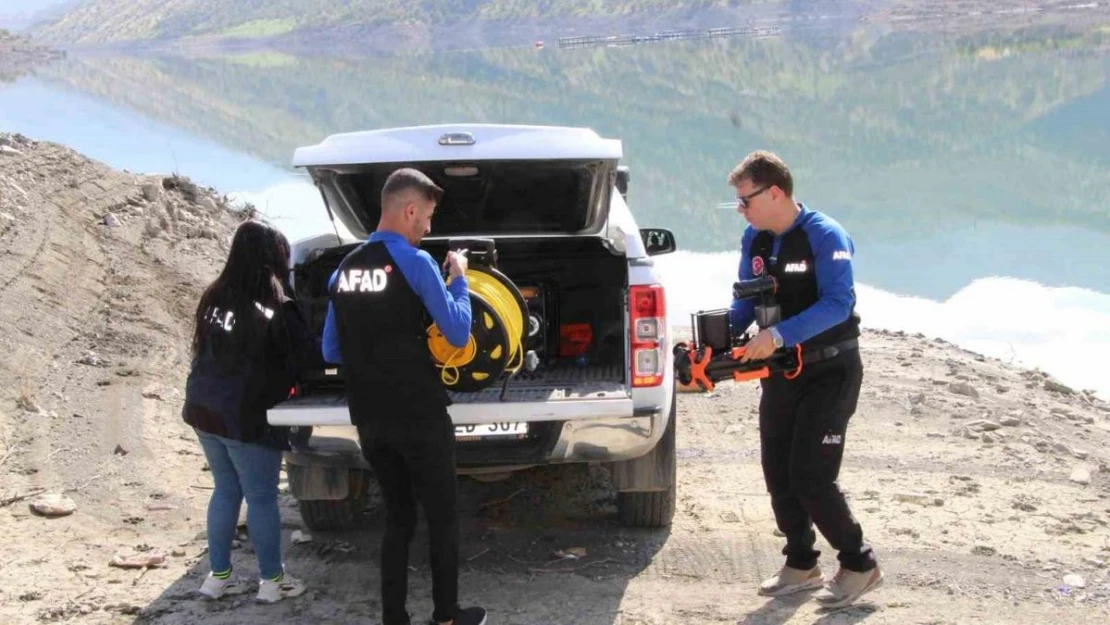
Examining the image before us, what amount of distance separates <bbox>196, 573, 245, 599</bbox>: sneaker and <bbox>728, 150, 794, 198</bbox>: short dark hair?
2.61m

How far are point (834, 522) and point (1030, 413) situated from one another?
3779 mm

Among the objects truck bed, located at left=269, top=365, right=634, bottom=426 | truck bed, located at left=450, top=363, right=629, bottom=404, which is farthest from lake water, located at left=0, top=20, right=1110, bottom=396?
truck bed, located at left=269, top=365, right=634, bottom=426

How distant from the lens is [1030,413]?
27.5 ft

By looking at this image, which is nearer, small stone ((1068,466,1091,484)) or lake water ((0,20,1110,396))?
small stone ((1068,466,1091,484))

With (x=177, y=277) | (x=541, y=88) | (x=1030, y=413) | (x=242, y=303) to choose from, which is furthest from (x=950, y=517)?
(x=541, y=88)

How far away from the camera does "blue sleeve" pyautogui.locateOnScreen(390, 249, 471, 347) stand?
450 cm

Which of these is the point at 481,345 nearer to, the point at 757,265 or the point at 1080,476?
the point at 757,265

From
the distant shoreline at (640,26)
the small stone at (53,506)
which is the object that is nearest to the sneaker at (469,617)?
the small stone at (53,506)

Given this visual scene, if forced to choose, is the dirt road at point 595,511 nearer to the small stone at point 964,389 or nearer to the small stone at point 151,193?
the small stone at point 964,389

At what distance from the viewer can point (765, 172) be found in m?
5.07

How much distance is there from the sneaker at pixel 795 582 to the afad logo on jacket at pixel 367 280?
2.04 metres

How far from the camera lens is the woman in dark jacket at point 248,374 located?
5.10 m

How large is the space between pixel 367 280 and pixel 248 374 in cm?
89

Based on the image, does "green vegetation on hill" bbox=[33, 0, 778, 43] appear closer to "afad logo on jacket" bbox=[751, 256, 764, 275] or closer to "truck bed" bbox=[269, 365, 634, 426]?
"afad logo on jacket" bbox=[751, 256, 764, 275]
